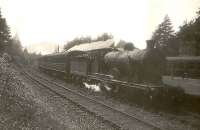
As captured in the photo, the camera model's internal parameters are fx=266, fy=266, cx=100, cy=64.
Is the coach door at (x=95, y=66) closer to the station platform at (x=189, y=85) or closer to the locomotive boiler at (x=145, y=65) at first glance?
the locomotive boiler at (x=145, y=65)

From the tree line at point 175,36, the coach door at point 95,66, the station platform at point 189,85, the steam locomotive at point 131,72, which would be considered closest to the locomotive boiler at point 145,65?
the steam locomotive at point 131,72

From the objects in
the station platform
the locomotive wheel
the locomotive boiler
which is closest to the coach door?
the locomotive wheel

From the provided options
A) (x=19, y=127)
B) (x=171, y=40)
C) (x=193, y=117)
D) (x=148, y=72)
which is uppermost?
(x=171, y=40)

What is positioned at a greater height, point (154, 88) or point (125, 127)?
point (154, 88)

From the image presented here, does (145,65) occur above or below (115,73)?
above

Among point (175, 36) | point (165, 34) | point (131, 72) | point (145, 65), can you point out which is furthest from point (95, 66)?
point (165, 34)

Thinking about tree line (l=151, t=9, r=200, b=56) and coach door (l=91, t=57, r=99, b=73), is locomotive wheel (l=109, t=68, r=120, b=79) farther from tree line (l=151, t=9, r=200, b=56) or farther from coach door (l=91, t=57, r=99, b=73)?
tree line (l=151, t=9, r=200, b=56)

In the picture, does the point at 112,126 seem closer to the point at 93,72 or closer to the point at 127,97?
the point at 127,97

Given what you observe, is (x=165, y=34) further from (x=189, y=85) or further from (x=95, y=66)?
(x=189, y=85)

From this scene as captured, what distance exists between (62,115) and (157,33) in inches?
1913

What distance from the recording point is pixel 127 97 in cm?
1641

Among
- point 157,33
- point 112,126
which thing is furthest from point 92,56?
point 157,33

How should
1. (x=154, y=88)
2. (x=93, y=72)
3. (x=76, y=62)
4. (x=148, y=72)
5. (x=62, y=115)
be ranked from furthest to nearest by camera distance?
(x=76, y=62)
(x=93, y=72)
(x=148, y=72)
(x=154, y=88)
(x=62, y=115)

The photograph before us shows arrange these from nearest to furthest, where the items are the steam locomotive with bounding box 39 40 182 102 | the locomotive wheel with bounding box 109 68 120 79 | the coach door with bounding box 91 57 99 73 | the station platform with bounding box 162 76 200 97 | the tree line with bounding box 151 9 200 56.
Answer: the steam locomotive with bounding box 39 40 182 102
the station platform with bounding box 162 76 200 97
the locomotive wheel with bounding box 109 68 120 79
the coach door with bounding box 91 57 99 73
the tree line with bounding box 151 9 200 56
